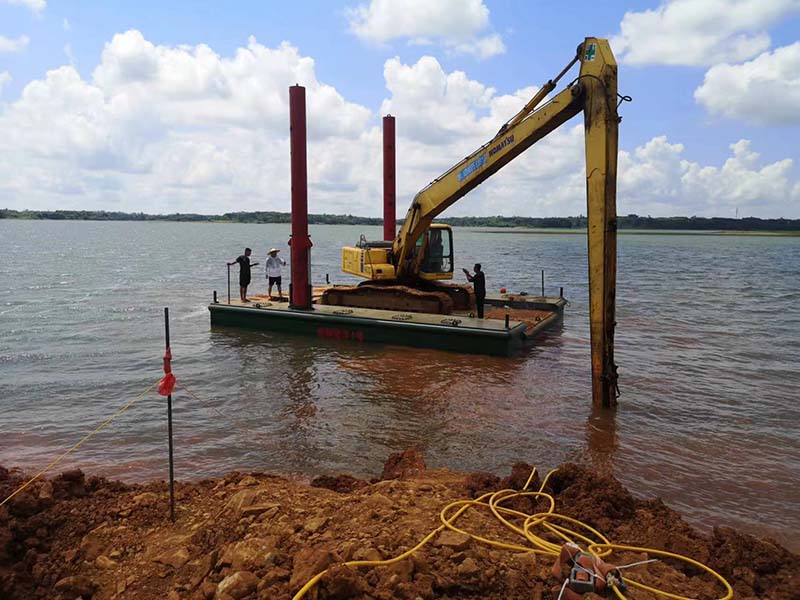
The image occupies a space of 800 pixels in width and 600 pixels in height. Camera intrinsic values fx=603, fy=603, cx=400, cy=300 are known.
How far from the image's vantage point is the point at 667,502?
661 cm

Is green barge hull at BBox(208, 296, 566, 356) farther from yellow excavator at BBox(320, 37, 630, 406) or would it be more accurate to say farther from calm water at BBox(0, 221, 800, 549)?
yellow excavator at BBox(320, 37, 630, 406)

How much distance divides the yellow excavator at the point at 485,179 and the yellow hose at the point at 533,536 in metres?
4.63

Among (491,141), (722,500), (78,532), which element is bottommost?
(722,500)

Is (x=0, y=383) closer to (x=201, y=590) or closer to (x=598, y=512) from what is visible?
(x=201, y=590)

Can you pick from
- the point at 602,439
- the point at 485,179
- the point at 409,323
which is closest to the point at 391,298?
the point at 409,323

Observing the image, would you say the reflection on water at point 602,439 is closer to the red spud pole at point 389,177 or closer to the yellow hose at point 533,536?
the yellow hose at point 533,536

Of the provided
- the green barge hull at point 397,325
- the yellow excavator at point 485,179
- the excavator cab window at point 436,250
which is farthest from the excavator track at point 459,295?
the green barge hull at point 397,325

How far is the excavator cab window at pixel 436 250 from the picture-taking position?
1616 centimetres

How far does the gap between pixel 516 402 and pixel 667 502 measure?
3.70m

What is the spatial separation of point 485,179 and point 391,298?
14.2 ft

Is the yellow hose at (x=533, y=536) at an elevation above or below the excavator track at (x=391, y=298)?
below

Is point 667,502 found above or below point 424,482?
below

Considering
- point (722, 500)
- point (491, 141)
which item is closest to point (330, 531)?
point (722, 500)

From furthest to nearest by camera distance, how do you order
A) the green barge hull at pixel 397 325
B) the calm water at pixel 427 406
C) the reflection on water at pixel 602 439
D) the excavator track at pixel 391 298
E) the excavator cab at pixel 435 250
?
the excavator cab at pixel 435 250 < the excavator track at pixel 391 298 < the green barge hull at pixel 397 325 < the reflection on water at pixel 602 439 < the calm water at pixel 427 406
